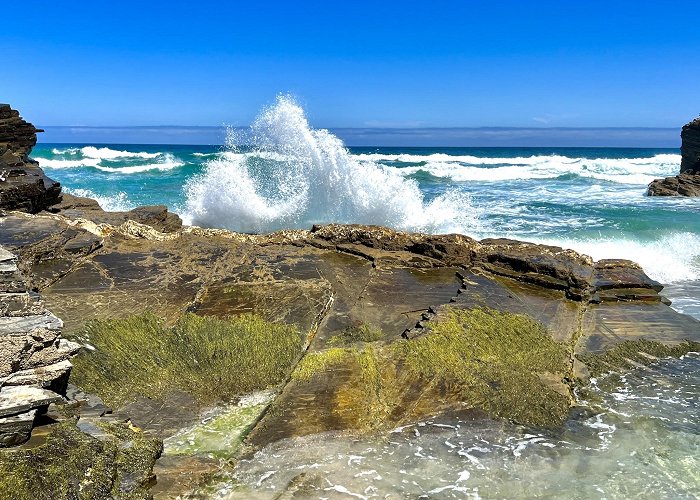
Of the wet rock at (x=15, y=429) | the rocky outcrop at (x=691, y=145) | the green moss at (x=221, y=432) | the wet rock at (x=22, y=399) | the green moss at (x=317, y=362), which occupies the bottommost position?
the green moss at (x=221, y=432)

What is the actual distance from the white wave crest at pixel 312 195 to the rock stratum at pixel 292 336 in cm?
400

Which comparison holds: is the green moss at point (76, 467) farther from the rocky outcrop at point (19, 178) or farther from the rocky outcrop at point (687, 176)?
the rocky outcrop at point (687, 176)

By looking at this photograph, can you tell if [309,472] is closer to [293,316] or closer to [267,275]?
[293,316]

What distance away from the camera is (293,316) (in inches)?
204

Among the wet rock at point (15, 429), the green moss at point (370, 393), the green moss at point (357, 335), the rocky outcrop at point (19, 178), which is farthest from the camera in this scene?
the rocky outcrop at point (19, 178)

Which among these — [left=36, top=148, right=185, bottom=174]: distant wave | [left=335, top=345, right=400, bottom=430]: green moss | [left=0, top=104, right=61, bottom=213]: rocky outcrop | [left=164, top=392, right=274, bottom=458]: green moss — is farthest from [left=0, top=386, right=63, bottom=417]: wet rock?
[left=36, top=148, right=185, bottom=174]: distant wave

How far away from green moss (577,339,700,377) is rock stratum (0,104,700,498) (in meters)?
0.02

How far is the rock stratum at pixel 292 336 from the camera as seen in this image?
11.7 ft

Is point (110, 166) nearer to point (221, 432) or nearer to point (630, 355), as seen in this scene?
point (221, 432)

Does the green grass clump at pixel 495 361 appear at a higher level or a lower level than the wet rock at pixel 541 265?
lower

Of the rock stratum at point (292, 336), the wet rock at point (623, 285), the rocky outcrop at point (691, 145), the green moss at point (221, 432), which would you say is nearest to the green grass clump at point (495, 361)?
the rock stratum at point (292, 336)

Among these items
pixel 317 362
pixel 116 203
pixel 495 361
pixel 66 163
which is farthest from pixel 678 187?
pixel 66 163

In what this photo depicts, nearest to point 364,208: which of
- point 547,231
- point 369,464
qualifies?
point 547,231

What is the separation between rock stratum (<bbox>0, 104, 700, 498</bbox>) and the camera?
356 cm
